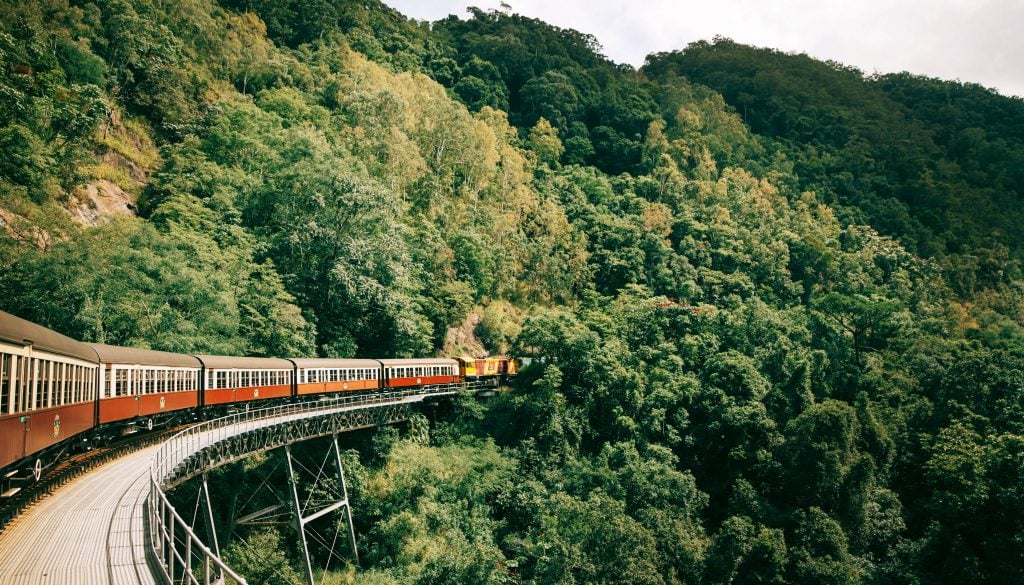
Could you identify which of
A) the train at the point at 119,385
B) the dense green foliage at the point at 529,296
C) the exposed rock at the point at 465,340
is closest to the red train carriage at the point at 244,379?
the train at the point at 119,385

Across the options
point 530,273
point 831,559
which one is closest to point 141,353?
point 831,559

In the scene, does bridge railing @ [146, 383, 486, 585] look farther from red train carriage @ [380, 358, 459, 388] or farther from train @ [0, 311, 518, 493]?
train @ [0, 311, 518, 493]

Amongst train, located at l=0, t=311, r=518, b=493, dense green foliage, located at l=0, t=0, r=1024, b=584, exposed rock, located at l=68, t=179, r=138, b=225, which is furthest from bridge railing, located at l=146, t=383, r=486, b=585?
exposed rock, located at l=68, t=179, r=138, b=225

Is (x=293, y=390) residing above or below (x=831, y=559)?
above

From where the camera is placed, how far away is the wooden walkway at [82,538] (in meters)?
9.72

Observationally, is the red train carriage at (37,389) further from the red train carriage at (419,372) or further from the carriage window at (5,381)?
the red train carriage at (419,372)

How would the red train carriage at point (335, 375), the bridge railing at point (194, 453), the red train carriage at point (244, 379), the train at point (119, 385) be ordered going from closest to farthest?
1. the bridge railing at point (194, 453)
2. the train at point (119, 385)
3. the red train carriage at point (244, 379)
4. the red train carriage at point (335, 375)

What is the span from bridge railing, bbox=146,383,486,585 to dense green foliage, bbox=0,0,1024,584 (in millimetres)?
1847

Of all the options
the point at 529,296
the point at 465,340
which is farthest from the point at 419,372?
the point at 529,296

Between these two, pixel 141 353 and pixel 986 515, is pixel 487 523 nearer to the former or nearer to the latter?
pixel 141 353

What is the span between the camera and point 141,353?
21.0 meters

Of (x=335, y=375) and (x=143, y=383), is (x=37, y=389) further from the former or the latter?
(x=335, y=375)

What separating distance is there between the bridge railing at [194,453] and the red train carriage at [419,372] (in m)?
0.44

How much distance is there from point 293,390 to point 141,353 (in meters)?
8.83
